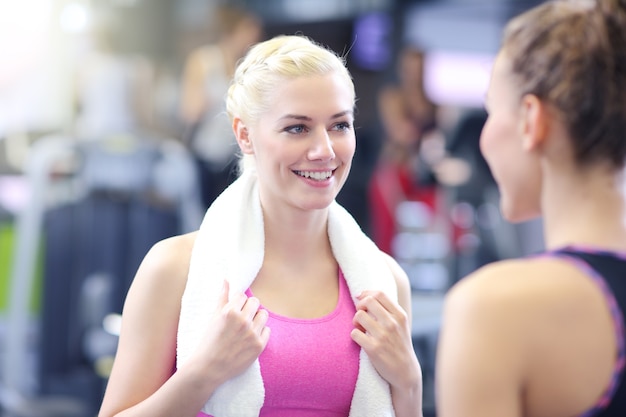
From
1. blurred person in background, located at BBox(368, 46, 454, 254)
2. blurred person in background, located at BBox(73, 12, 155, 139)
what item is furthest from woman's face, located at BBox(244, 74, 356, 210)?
blurred person in background, located at BBox(368, 46, 454, 254)

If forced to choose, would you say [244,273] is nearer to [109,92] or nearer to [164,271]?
[164,271]

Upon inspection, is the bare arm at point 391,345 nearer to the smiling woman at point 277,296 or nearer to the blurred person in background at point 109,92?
the smiling woman at point 277,296

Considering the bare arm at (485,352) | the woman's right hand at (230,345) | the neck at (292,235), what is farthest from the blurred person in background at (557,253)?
the neck at (292,235)

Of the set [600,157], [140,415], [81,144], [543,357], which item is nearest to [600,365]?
[543,357]

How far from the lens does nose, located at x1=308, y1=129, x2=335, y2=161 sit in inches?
61.5

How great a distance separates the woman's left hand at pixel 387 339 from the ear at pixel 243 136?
35cm

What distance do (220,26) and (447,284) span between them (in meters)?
2.13

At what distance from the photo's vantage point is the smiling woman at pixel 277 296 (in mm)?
1475

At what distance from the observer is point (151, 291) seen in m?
1.53

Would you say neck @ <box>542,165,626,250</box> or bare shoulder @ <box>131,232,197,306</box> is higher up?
neck @ <box>542,165,626,250</box>

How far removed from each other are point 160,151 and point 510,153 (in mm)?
3146

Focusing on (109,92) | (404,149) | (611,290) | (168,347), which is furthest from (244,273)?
(404,149)

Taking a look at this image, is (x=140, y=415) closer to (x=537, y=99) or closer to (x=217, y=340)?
(x=217, y=340)

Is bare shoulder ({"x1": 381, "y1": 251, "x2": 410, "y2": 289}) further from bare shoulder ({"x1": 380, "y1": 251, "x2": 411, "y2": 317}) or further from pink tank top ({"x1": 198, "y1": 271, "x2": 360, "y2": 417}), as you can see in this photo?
pink tank top ({"x1": 198, "y1": 271, "x2": 360, "y2": 417})
